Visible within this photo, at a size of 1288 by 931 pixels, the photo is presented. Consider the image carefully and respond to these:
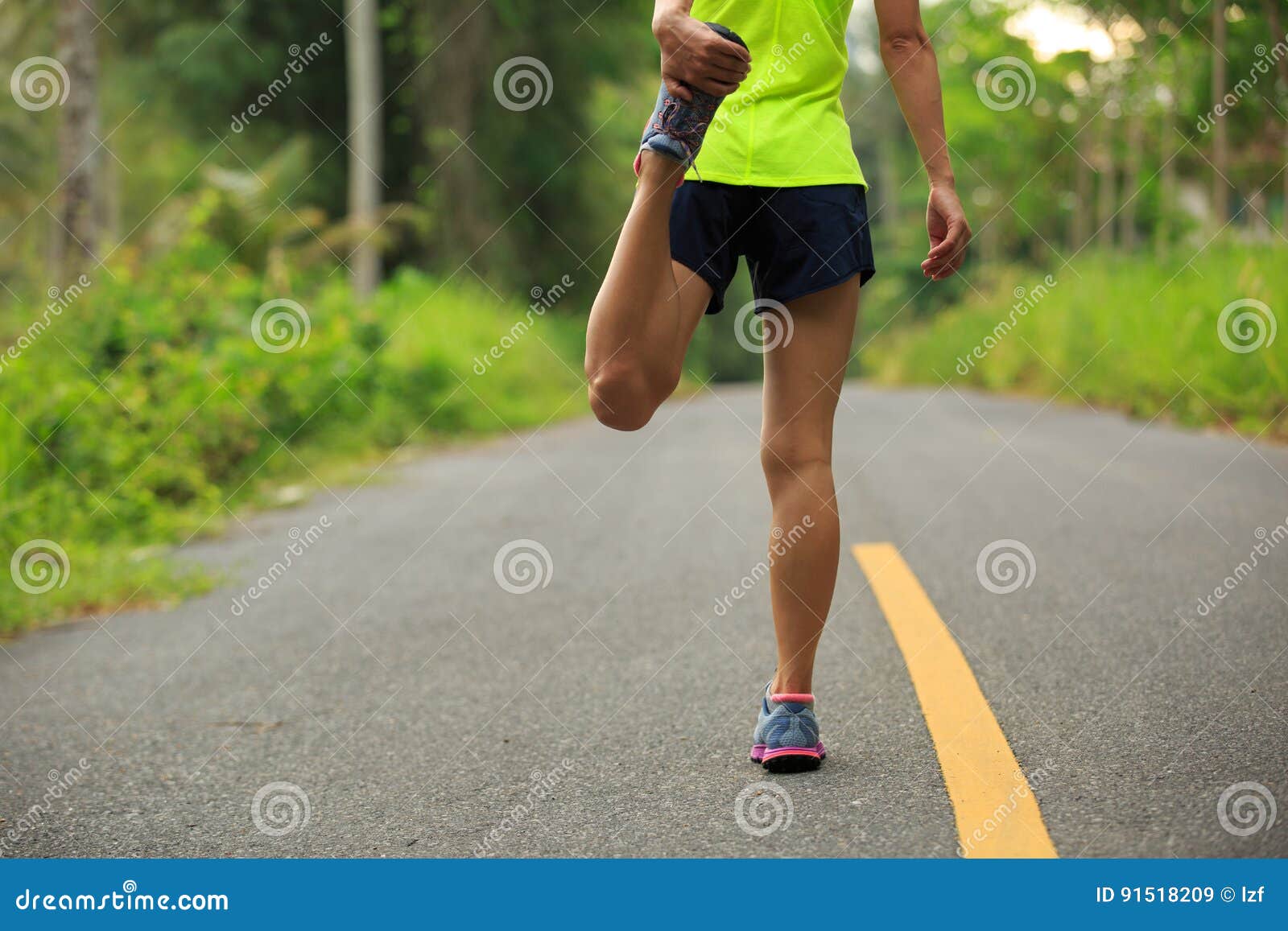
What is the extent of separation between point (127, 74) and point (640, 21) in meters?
7.95

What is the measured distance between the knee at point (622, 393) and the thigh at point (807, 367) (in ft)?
0.72

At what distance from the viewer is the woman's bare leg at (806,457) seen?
2.30 metres

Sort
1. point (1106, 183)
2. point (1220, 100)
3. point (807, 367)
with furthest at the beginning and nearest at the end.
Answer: point (1106, 183), point (1220, 100), point (807, 367)

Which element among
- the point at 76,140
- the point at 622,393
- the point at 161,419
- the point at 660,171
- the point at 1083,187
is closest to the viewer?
the point at 660,171

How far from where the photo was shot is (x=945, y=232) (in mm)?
2287

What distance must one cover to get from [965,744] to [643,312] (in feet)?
3.60

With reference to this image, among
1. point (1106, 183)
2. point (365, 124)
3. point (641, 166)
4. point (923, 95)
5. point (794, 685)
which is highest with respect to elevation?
point (1106, 183)

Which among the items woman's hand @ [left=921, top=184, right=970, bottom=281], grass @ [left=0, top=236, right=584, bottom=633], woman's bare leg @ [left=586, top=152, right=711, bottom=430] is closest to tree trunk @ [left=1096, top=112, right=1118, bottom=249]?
grass @ [left=0, top=236, right=584, bottom=633]

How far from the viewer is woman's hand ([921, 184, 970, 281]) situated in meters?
2.24

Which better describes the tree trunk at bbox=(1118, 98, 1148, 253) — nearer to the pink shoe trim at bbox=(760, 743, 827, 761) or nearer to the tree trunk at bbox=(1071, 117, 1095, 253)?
the tree trunk at bbox=(1071, 117, 1095, 253)

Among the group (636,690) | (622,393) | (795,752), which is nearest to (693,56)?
(622,393)

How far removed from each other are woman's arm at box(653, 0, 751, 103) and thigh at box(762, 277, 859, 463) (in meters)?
0.50

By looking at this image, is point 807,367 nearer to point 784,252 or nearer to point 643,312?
point 784,252

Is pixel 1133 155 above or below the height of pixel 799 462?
above
